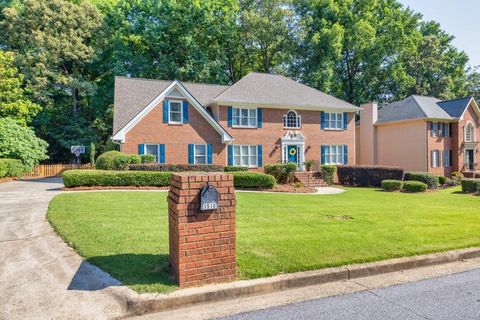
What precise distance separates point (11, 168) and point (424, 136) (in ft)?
109

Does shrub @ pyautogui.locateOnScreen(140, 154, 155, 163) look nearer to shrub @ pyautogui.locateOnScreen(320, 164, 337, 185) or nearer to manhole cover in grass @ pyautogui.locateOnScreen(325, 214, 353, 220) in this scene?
shrub @ pyautogui.locateOnScreen(320, 164, 337, 185)

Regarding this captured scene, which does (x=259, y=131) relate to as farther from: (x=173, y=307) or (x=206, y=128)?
(x=173, y=307)

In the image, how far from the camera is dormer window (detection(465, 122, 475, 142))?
3127cm

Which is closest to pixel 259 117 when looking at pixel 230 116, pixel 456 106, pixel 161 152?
pixel 230 116

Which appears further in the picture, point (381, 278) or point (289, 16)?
point (289, 16)

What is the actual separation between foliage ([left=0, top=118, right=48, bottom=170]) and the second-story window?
77.0 ft

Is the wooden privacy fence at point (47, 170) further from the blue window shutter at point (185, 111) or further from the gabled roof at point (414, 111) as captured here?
the gabled roof at point (414, 111)

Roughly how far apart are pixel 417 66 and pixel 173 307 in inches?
1870

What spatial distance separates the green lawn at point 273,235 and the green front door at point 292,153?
1468 cm

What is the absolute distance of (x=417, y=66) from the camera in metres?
42.1

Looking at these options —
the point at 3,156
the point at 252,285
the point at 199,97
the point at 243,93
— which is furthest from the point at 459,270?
the point at 3,156

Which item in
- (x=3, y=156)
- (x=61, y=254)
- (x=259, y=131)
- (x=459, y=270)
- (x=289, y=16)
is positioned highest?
(x=289, y=16)

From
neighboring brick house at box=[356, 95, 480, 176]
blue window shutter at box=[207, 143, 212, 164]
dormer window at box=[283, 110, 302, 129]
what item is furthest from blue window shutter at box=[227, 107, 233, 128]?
neighboring brick house at box=[356, 95, 480, 176]

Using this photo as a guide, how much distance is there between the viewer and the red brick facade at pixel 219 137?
20609 millimetres
